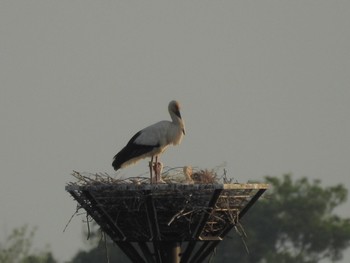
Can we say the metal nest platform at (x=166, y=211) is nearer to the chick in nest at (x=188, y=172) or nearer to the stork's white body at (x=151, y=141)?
the chick in nest at (x=188, y=172)

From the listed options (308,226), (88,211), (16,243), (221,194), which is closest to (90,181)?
(88,211)

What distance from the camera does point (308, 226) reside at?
64.8 m

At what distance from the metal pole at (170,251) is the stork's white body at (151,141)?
2381 millimetres

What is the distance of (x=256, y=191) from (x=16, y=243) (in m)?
38.8

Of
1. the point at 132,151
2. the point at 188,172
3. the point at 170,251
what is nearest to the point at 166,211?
the point at 170,251

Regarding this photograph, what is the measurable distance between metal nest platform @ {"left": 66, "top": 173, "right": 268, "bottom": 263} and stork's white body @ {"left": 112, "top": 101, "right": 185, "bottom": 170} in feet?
7.31

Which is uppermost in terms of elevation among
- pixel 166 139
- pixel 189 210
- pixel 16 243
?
pixel 16 243

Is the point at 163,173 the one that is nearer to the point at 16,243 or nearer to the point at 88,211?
the point at 88,211

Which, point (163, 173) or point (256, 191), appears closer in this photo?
point (256, 191)

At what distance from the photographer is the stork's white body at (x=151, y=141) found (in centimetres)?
2523

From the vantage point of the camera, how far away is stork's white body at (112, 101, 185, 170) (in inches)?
993

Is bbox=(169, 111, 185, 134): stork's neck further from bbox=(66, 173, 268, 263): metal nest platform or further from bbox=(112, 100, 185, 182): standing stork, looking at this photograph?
bbox=(66, 173, 268, 263): metal nest platform

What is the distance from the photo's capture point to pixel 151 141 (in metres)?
25.3

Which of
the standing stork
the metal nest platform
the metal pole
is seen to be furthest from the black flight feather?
the metal pole
